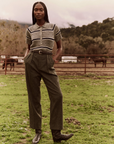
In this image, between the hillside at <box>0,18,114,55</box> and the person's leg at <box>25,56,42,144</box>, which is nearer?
the person's leg at <box>25,56,42,144</box>

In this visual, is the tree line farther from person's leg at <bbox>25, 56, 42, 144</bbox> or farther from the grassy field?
person's leg at <bbox>25, 56, 42, 144</bbox>

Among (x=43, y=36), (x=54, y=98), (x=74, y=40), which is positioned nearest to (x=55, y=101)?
(x=54, y=98)

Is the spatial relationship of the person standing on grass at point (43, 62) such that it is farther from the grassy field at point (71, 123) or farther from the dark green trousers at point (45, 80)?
the grassy field at point (71, 123)

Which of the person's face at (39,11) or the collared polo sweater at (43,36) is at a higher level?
the person's face at (39,11)

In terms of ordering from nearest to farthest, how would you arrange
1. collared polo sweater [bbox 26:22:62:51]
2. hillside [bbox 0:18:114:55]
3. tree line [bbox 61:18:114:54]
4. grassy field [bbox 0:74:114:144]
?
collared polo sweater [bbox 26:22:62:51], grassy field [bbox 0:74:114:144], hillside [bbox 0:18:114:55], tree line [bbox 61:18:114:54]

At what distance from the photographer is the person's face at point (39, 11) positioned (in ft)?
8.00

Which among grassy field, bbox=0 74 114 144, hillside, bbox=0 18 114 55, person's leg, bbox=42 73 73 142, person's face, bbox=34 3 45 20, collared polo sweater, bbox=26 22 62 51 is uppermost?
hillside, bbox=0 18 114 55

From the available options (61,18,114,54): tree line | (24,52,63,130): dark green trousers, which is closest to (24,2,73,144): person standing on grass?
(24,52,63,130): dark green trousers

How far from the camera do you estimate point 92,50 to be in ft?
156

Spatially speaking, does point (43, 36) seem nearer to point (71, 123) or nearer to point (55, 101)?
point (55, 101)

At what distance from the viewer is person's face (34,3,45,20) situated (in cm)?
244

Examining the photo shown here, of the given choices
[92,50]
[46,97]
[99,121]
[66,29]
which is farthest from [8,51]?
[66,29]

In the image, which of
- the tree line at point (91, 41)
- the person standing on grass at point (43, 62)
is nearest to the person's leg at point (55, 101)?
the person standing on grass at point (43, 62)

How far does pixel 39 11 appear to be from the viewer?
2.45m
